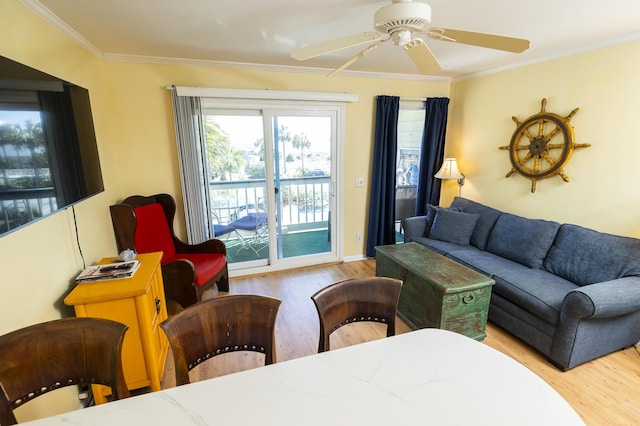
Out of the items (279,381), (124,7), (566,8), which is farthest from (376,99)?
(279,381)

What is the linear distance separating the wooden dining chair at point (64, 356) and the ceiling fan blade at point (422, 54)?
1.89 meters

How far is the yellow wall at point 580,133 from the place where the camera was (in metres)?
2.43

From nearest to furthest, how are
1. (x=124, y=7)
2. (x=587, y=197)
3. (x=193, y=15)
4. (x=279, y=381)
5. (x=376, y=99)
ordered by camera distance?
(x=279, y=381) < (x=124, y=7) < (x=193, y=15) < (x=587, y=197) < (x=376, y=99)

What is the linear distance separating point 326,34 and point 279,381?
2.38 meters

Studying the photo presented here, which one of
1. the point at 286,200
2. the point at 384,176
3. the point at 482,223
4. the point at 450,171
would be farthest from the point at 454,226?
the point at 286,200

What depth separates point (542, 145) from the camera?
2.99 metres

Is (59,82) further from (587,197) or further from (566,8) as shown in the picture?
(587,197)

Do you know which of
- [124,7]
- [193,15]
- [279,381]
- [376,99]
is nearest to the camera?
[279,381]

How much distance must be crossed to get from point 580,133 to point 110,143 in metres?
4.30

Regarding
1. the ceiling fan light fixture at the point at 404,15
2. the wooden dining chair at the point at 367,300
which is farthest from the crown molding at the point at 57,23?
the wooden dining chair at the point at 367,300

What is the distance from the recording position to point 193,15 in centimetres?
198

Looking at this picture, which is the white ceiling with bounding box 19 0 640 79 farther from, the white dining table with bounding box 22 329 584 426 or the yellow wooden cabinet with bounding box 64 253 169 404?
the white dining table with bounding box 22 329 584 426

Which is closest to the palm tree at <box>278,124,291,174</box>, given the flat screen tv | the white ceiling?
the white ceiling

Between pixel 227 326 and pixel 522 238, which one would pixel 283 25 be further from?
pixel 522 238
